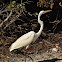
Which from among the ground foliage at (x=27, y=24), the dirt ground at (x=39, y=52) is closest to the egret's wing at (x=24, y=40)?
the dirt ground at (x=39, y=52)

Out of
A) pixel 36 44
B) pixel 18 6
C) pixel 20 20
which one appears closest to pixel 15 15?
pixel 20 20

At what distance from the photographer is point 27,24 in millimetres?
7449

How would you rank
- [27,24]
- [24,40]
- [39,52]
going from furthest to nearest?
1. [27,24]
2. [39,52]
3. [24,40]

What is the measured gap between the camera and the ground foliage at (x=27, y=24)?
6.48 m

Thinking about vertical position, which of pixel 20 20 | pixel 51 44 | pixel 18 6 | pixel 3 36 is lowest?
pixel 51 44

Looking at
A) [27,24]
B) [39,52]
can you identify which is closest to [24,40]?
[39,52]

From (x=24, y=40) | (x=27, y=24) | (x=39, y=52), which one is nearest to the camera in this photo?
(x=24, y=40)

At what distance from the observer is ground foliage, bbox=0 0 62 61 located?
6.48m

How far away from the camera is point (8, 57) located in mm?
5723

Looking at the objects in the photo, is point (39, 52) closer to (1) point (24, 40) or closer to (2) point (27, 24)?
(1) point (24, 40)

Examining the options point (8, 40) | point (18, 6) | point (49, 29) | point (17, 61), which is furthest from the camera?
point (49, 29)

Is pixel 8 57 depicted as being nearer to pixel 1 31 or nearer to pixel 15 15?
pixel 1 31

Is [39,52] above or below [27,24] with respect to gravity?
below

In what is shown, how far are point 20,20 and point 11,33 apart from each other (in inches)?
27.0
